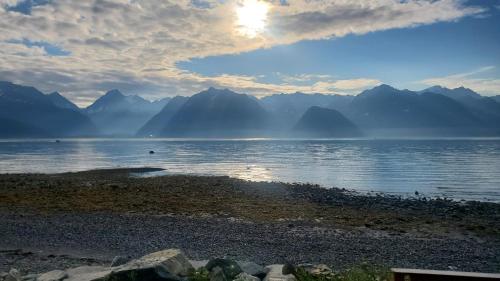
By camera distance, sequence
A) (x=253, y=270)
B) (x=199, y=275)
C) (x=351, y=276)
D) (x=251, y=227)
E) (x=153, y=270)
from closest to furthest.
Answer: (x=153, y=270)
(x=351, y=276)
(x=199, y=275)
(x=253, y=270)
(x=251, y=227)

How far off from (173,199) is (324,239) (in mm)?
16695

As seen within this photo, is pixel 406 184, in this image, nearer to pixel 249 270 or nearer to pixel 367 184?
pixel 367 184

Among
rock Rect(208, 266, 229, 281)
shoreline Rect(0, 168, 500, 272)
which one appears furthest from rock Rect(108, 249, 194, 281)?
shoreline Rect(0, 168, 500, 272)

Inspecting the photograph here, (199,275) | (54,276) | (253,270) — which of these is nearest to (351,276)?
(253,270)

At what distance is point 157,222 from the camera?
23547 mm

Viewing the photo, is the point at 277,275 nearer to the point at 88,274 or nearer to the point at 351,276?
the point at 351,276

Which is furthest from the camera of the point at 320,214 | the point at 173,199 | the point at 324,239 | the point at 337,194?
the point at 337,194

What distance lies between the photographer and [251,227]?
22.5m

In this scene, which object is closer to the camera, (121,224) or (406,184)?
(121,224)

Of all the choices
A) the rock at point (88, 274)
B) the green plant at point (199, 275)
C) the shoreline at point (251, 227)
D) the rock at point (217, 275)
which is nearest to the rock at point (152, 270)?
the green plant at point (199, 275)

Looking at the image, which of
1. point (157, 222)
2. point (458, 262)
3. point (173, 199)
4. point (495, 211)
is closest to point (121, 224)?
point (157, 222)

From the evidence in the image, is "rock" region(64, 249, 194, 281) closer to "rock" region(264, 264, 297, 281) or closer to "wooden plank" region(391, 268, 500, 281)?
"rock" region(264, 264, 297, 281)

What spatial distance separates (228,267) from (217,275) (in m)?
0.46

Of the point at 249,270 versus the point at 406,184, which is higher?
the point at 249,270
